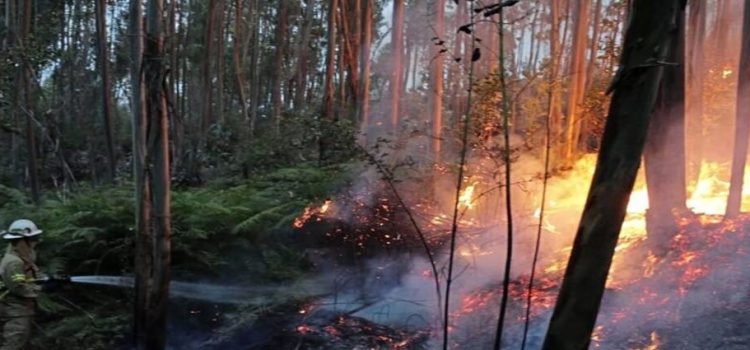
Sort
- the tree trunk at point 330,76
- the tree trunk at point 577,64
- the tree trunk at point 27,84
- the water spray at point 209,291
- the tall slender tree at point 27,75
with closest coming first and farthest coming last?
1. the water spray at point 209,291
2. the tall slender tree at point 27,75
3. the tree trunk at point 27,84
4. the tree trunk at point 330,76
5. the tree trunk at point 577,64

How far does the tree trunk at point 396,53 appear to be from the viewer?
17.9 m

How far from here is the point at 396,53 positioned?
59.8 ft

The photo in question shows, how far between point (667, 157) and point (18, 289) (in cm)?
895

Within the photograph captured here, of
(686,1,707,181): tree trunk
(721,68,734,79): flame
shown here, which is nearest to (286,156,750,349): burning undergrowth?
(686,1,707,181): tree trunk

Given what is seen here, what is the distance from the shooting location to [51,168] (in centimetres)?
2366

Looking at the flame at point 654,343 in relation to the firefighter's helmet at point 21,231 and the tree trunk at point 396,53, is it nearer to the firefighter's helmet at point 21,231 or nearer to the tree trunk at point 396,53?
the firefighter's helmet at point 21,231

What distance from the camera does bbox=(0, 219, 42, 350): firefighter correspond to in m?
7.23

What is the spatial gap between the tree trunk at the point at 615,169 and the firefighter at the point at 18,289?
618cm

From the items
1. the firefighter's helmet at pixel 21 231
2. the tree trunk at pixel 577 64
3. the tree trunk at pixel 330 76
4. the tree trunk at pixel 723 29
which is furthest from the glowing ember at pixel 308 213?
the tree trunk at pixel 723 29

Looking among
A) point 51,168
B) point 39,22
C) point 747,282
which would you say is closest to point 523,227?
point 747,282

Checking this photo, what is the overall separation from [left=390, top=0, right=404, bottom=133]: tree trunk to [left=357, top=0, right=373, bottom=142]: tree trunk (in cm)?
82

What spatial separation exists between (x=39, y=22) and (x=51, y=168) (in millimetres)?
6037

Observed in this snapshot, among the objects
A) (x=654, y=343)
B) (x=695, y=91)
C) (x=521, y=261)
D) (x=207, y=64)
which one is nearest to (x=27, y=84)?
(x=207, y=64)

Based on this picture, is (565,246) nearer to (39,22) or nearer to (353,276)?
(353,276)
